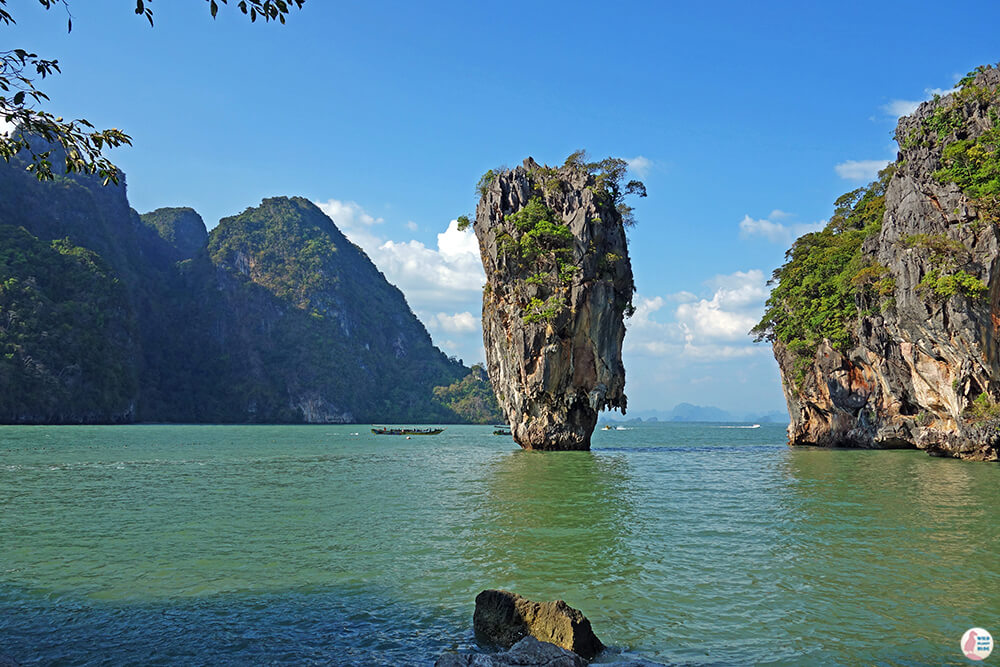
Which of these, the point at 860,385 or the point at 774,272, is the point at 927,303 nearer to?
the point at 860,385

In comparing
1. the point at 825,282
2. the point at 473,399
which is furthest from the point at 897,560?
the point at 473,399

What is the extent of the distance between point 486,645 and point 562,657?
4.69ft

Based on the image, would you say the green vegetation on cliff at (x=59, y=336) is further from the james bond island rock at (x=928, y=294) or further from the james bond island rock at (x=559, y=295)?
the james bond island rock at (x=928, y=294)

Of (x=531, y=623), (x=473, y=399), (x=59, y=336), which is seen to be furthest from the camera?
(x=473, y=399)

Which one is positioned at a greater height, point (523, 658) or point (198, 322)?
point (198, 322)

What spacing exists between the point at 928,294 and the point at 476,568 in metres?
27.5

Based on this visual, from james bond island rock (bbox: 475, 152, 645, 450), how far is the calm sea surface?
55.7 feet

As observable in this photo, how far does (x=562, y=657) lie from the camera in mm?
5801

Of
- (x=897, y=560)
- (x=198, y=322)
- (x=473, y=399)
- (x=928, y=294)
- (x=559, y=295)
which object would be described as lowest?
(x=897, y=560)

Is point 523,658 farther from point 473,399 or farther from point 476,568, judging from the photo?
point 473,399

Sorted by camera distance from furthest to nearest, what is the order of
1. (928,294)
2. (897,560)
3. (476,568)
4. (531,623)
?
(928,294)
(897,560)
(476,568)
(531,623)

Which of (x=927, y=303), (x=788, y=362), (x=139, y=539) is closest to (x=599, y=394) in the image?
(x=927, y=303)

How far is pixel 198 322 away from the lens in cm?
13800

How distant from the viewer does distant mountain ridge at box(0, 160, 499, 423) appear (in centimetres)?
8425
